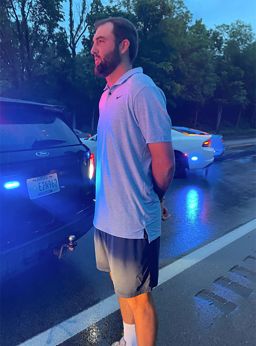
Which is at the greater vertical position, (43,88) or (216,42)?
(216,42)

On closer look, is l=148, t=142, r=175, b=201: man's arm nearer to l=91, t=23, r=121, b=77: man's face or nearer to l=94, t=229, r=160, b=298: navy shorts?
l=94, t=229, r=160, b=298: navy shorts

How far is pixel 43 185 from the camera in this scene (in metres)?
2.78

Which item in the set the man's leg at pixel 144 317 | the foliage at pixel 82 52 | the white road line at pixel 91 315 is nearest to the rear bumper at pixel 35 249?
the white road line at pixel 91 315

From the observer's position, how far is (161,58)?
69.5 feet

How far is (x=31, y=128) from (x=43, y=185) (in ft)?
1.82

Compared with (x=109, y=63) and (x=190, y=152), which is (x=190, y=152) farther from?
(x=109, y=63)

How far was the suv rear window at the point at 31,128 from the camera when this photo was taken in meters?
2.75

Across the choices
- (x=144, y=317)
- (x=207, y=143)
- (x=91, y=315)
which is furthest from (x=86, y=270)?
(x=207, y=143)

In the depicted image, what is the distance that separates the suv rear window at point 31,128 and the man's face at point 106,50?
1.10 meters

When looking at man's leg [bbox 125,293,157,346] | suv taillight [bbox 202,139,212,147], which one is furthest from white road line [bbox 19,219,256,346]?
suv taillight [bbox 202,139,212,147]

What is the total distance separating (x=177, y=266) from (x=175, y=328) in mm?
1100

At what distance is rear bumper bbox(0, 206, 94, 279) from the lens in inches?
98.6

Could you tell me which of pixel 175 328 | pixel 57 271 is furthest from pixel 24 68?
pixel 175 328

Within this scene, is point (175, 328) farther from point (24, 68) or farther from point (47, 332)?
point (24, 68)
